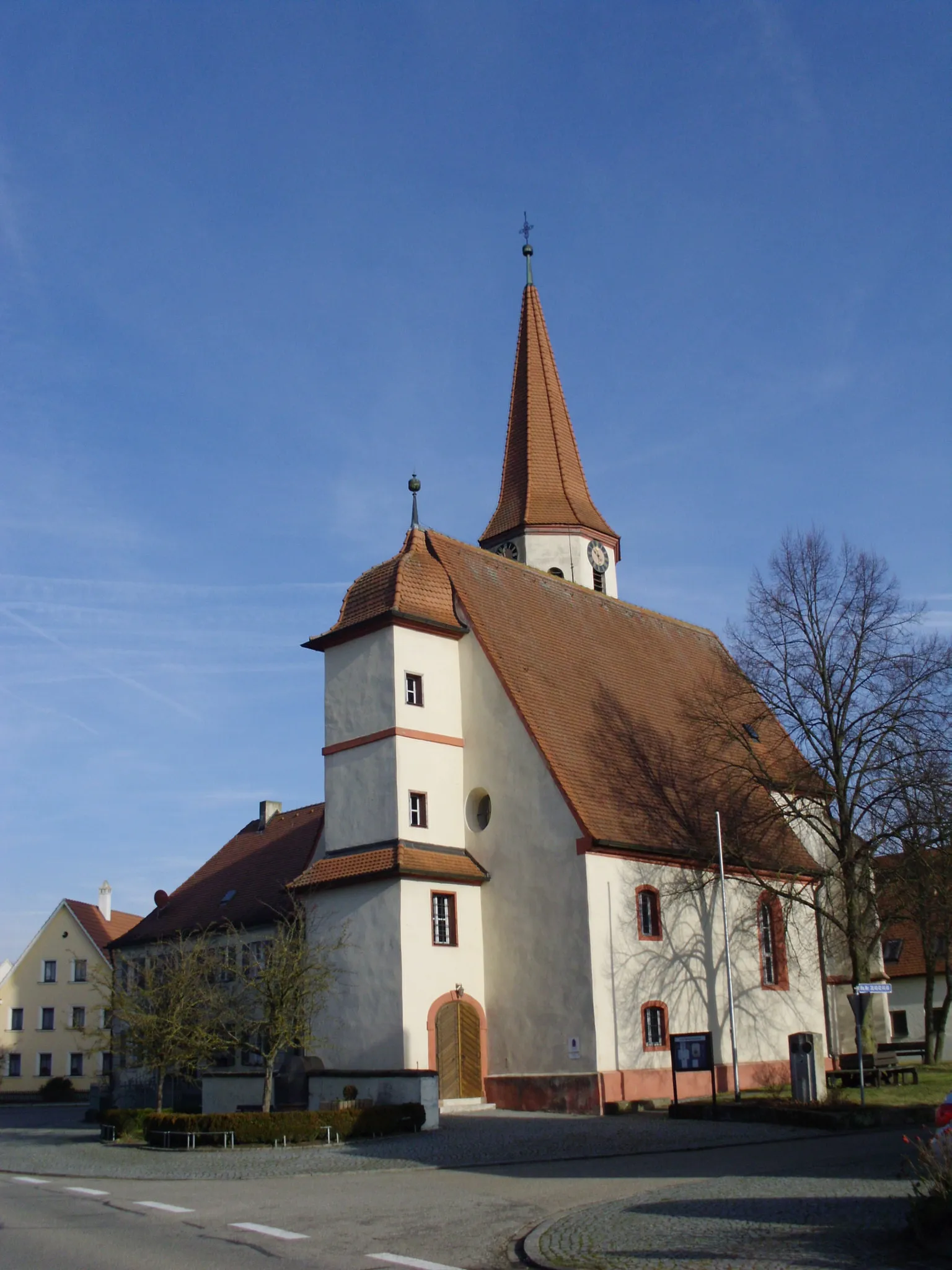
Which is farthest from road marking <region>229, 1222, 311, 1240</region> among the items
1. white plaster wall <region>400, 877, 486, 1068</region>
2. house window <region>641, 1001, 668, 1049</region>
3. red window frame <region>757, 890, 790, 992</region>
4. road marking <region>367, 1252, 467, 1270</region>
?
red window frame <region>757, 890, 790, 992</region>

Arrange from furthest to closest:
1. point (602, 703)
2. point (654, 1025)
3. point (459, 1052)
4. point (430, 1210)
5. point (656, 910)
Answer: point (602, 703), point (656, 910), point (654, 1025), point (459, 1052), point (430, 1210)

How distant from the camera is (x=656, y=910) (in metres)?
28.8

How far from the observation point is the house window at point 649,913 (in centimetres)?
2825

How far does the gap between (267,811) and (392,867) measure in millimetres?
18884

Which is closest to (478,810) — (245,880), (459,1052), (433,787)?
(433,787)

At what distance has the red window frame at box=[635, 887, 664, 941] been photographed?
1105 inches

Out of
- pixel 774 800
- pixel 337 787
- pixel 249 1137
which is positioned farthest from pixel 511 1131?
pixel 774 800

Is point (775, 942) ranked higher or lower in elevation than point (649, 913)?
lower

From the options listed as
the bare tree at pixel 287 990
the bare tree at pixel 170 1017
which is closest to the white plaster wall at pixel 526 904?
the bare tree at pixel 287 990

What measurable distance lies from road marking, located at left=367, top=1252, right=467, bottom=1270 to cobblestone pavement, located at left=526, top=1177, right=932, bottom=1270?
0.76 meters

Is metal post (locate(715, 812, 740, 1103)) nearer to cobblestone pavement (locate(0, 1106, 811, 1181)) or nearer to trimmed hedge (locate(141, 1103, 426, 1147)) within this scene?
cobblestone pavement (locate(0, 1106, 811, 1181))

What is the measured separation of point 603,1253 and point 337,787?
65.2ft

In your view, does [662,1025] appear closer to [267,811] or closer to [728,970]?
[728,970]

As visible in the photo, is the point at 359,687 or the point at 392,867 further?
the point at 359,687
